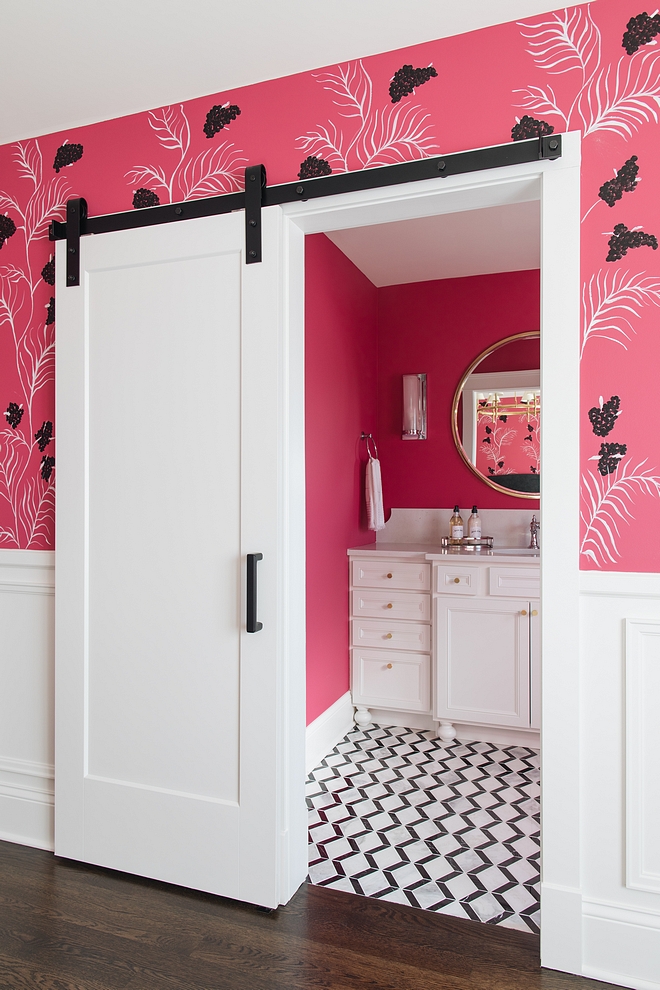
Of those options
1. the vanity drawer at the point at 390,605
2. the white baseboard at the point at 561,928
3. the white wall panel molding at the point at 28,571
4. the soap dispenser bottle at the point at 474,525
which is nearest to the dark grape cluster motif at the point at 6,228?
the white wall panel molding at the point at 28,571

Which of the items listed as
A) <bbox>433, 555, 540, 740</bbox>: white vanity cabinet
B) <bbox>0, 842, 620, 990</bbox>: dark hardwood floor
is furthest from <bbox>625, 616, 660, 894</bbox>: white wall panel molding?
<bbox>433, 555, 540, 740</bbox>: white vanity cabinet

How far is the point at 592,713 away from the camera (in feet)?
5.74

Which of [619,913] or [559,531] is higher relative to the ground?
[559,531]

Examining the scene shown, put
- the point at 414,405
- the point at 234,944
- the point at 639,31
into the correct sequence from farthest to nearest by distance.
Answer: the point at 414,405
the point at 234,944
the point at 639,31

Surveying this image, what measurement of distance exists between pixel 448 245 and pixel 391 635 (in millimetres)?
2103

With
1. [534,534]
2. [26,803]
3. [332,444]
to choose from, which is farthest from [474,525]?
[26,803]

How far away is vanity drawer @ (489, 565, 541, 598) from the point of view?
3197mm

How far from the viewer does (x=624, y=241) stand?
1.71 m

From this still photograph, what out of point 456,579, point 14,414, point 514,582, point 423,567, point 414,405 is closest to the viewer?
point 14,414

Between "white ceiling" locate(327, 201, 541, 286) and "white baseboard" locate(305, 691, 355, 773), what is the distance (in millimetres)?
2412

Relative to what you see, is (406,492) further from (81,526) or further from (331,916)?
(331,916)

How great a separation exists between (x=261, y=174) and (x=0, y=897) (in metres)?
2.40

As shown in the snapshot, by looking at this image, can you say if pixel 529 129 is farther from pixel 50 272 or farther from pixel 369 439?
pixel 369 439

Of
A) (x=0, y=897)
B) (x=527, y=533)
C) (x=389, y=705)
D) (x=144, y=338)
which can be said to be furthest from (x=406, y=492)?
(x=0, y=897)
